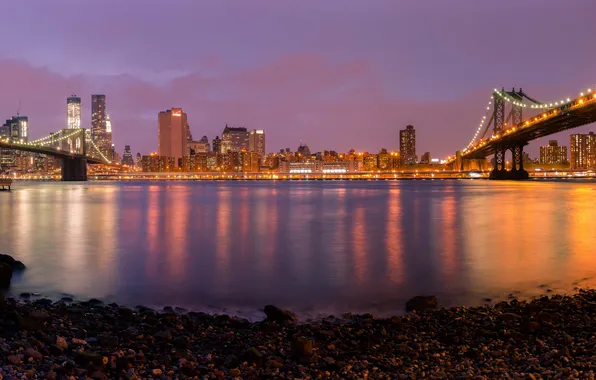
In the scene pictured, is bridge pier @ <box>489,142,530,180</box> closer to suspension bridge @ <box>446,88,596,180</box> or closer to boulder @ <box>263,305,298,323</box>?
suspension bridge @ <box>446,88,596,180</box>

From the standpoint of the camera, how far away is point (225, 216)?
2817 cm

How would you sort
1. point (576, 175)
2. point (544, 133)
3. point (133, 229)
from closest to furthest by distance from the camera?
point (133, 229), point (544, 133), point (576, 175)

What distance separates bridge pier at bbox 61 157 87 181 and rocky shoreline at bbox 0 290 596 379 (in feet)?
349

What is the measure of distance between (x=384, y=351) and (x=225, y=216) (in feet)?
75.7

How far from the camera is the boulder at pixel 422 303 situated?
797cm

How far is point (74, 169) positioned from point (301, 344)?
364ft

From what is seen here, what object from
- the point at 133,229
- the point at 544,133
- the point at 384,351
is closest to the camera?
the point at 384,351

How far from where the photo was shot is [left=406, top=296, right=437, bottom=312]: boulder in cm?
797

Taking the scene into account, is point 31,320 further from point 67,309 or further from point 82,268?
point 82,268

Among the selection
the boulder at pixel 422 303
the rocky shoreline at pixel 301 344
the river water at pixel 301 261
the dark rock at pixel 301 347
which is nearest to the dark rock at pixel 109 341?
the rocky shoreline at pixel 301 344

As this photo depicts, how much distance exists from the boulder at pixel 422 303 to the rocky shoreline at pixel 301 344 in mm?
417

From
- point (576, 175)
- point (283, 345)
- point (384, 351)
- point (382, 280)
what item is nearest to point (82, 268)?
point (382, 280)

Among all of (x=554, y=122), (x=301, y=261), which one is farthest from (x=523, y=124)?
(x=301, y=261)

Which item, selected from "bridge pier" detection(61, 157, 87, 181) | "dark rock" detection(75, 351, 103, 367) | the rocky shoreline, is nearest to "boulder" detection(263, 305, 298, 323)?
the rocky shoreline
